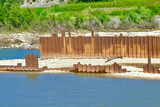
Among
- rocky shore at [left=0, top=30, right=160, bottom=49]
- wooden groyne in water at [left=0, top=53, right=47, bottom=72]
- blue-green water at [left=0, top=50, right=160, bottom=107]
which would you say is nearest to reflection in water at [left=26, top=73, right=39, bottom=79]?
blue-green water at [left=0, top=50, right=160, bottom=107]

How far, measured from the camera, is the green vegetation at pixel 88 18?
223ft

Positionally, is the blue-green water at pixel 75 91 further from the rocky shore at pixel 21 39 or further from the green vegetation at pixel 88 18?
the green vegetation at pixel 88 18

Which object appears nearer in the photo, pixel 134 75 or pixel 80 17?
pixel 134 75

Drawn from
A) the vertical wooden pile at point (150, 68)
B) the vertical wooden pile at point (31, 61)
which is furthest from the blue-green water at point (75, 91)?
the vertical wooden pile at point (150, 68)

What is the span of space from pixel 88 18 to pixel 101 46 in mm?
41621

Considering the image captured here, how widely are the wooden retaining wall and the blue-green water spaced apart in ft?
18.7

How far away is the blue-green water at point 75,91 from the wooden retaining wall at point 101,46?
5701mm

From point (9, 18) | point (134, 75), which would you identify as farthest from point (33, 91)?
point (9, 18)

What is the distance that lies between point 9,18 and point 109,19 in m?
21.1

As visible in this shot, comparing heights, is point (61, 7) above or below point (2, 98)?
above

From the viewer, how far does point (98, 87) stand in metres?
27.0

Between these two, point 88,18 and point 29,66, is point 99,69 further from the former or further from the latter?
point 88,18

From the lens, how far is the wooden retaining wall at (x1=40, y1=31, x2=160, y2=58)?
111ft

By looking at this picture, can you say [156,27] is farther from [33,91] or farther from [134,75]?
[33,91]
